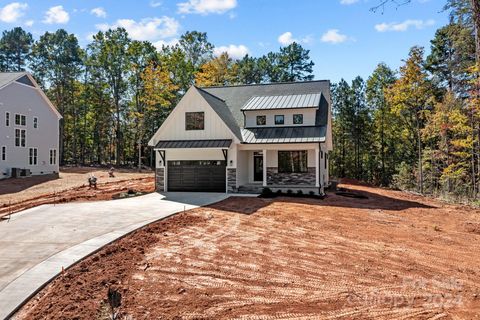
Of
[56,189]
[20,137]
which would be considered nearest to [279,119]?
[56,189]

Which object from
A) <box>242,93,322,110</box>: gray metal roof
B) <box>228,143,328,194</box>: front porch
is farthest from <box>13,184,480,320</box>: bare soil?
<box>242,93,322,110</box>: gray metal roof

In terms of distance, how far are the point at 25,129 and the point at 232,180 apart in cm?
2013

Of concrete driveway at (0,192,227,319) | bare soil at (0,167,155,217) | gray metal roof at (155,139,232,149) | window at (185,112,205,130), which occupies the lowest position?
A: concrete driveway at (0,192,227,319)

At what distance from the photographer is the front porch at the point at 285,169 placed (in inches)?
743

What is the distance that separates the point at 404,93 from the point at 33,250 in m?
27.3

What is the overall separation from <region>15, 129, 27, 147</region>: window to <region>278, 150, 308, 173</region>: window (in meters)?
21.6

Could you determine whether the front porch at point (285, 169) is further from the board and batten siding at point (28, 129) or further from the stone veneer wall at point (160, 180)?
the board and batten siding at point (28, 129)

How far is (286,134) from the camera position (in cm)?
→ 1928

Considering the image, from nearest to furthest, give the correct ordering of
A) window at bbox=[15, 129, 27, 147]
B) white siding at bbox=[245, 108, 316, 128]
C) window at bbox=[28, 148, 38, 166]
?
white siding at bbox=[245, 108, 316, 128]
window at bbox=[15, 129, 27, 147]
window at bbox=[28, 148, 38, 166]

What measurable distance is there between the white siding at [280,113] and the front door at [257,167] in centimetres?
202

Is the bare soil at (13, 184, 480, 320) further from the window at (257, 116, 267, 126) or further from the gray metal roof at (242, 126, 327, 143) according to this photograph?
the window at (257, 116, 267, 126)

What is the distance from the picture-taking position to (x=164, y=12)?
53.2 feet

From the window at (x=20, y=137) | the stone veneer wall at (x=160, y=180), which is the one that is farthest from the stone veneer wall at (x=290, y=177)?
the window at (x=20, y=137)

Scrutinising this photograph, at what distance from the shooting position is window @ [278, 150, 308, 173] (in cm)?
1938
